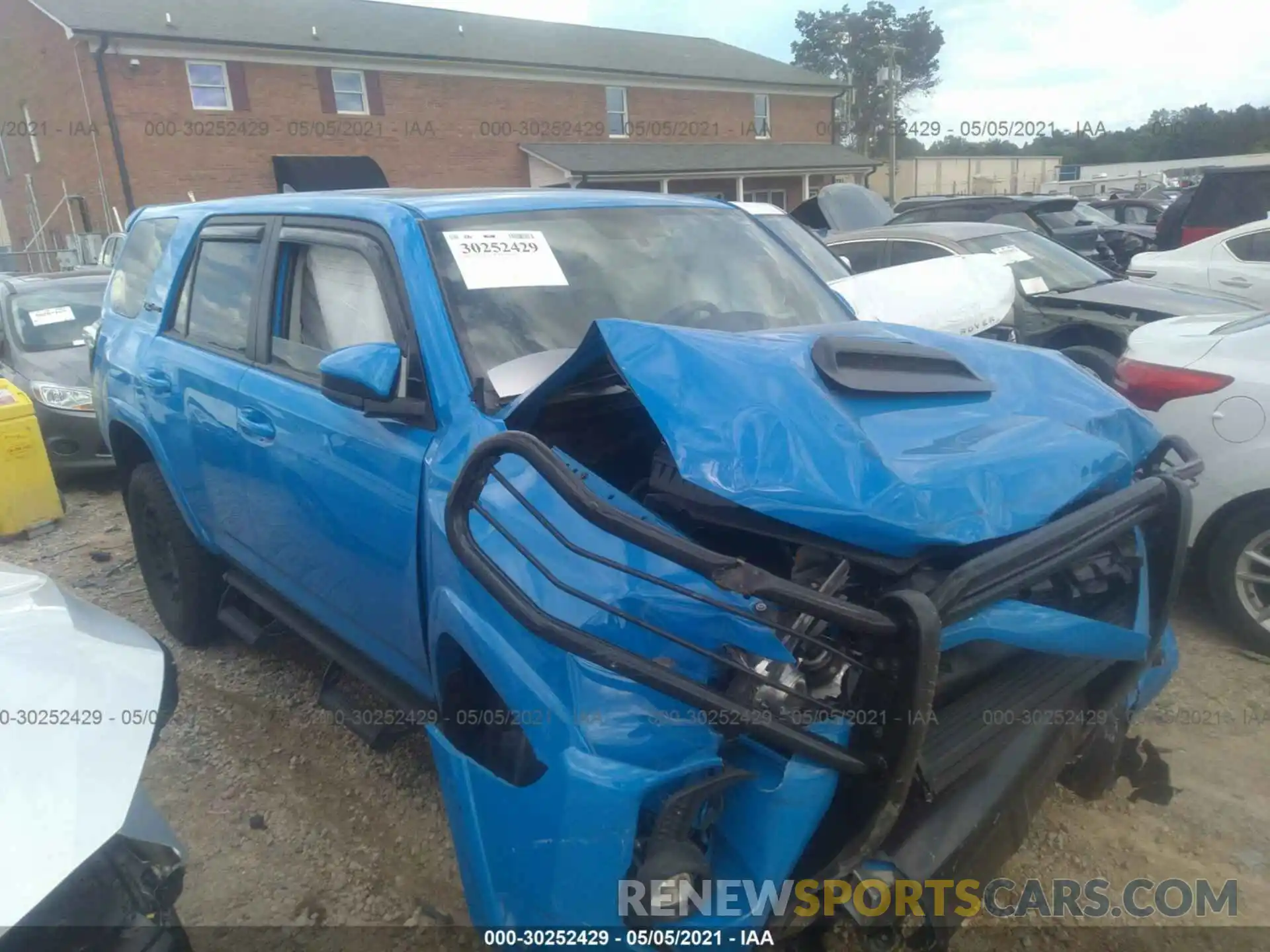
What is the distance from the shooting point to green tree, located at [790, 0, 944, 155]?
55.5 metres

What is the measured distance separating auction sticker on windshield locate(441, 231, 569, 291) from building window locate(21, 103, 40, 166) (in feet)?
91.0

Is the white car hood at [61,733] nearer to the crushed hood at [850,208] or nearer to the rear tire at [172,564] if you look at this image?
the rear tire at [172,564]

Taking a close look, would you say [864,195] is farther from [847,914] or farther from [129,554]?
[847,914]

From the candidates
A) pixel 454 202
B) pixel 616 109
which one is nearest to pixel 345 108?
pixel 616 109

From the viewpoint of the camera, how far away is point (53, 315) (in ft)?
26.0

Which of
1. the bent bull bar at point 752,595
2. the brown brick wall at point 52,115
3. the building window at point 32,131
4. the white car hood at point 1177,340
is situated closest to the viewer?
the bent bull bar at point 752,595

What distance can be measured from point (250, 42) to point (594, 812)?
965 inches

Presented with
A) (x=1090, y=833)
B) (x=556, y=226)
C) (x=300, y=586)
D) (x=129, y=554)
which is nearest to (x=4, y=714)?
(x=300, y=586)

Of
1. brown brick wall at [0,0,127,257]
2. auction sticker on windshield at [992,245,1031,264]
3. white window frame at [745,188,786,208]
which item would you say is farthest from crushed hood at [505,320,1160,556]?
white window frame at [745,188,786,208]

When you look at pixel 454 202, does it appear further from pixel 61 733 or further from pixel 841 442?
pixel 61 733

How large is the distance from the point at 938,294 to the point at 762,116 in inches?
1248

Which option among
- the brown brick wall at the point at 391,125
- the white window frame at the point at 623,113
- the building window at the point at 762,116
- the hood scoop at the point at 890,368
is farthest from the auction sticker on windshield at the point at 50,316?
the building window at the point at 762,116

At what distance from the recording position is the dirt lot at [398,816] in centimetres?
263

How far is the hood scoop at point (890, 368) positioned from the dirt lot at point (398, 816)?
1457 mm
